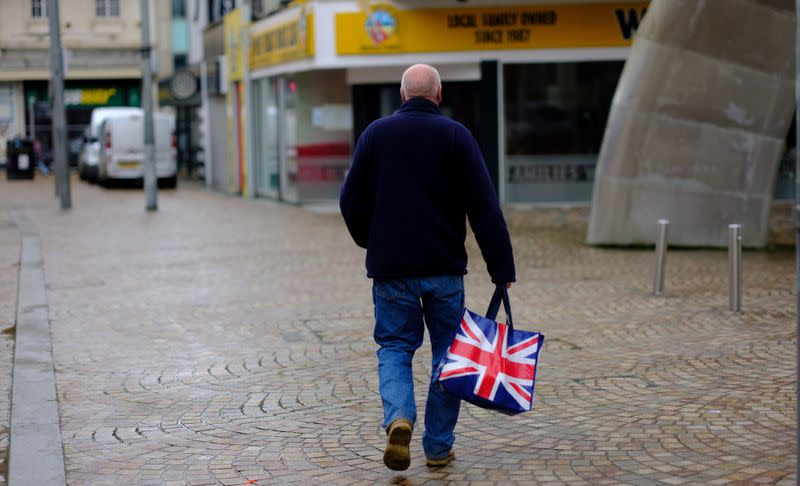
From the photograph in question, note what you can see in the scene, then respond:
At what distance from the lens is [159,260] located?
1538 centimetres

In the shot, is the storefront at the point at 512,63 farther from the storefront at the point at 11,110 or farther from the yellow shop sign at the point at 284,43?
the storefront at the point at 11,110

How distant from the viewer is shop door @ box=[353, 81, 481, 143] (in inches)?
929

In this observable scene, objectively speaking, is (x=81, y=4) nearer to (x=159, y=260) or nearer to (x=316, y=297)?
(x=159, y=260)

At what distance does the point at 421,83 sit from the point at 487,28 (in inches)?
701

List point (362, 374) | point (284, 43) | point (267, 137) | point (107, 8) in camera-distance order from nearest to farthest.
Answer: point (362, 374), point (284, 43), point (267, 137), point (107, 8)

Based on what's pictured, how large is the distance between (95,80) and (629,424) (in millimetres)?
48177

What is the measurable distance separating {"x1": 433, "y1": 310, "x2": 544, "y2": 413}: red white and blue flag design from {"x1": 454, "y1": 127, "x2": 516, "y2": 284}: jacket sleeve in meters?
0.26

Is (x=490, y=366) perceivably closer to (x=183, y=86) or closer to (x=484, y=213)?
(x=484, y=213)

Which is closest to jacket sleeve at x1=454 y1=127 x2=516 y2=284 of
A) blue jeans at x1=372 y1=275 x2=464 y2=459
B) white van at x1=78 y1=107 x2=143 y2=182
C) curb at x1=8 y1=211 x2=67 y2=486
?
blue jeans at x1=372 y1=275 x2=464 y2=459

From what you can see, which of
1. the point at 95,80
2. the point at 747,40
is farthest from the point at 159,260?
the point at 95,80

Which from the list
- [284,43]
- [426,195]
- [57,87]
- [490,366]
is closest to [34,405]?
[426,195]

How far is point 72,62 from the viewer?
5075cm

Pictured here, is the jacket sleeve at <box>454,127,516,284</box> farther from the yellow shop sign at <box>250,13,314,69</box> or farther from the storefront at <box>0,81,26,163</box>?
the storefront at <box>0,81,26,163</box>

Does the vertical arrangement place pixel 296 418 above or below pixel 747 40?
below
